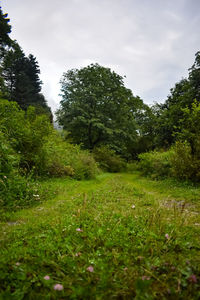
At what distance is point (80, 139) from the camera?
19984 mm

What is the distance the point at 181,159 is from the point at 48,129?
6.27 meters

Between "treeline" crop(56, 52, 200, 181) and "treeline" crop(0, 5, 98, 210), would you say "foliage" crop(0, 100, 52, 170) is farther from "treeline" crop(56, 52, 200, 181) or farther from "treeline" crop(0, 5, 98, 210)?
"treeline" crop(56, 52, 200, 181)

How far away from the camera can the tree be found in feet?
60.1

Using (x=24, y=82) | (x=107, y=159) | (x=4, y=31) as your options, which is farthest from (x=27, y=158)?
(x=24, y=82)

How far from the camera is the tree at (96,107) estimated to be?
18.3 metres

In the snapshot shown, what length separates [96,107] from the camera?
19109mm

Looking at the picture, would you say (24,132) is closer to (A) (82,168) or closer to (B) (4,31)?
(A) (82,168)

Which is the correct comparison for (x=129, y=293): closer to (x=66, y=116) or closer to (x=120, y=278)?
(x=120, y=278)

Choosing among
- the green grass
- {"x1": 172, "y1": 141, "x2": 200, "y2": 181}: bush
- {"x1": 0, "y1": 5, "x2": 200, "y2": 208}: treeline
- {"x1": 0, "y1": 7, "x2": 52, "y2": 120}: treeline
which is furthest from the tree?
the green grass

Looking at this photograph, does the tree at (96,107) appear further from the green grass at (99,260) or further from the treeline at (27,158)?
the green grass at (99,260)

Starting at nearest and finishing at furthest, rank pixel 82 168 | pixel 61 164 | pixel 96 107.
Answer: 1. pixel 61 164
2. pixel 82 168
3. pixel 96 107

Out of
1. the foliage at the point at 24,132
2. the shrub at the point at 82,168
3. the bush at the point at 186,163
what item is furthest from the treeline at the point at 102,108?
the foliage at the point at 24,132

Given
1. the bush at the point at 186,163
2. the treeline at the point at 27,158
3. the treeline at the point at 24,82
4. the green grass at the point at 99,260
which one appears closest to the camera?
the green grass at the point at 99,260

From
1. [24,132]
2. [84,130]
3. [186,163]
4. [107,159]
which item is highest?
[84,130]
